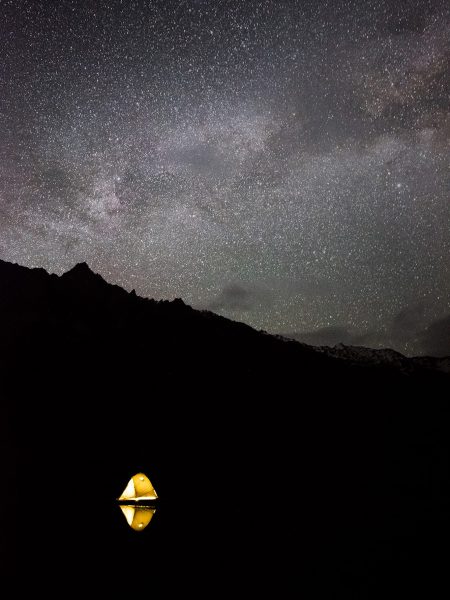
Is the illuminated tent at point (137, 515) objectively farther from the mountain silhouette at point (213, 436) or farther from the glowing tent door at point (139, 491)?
the mountain silhouette at point (213, 436)

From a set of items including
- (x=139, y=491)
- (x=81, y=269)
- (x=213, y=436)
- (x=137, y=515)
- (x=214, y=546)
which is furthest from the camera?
(x=81, y=269)

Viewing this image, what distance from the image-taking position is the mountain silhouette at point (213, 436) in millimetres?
19422

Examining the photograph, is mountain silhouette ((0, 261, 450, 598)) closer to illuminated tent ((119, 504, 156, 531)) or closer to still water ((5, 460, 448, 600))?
still water ((5, 460, 448, 600))

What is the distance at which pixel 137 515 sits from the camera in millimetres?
6574

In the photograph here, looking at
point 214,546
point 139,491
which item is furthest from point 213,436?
point 139,491

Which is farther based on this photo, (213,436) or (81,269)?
(81,269)

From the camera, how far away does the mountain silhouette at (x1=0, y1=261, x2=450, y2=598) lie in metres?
19.4

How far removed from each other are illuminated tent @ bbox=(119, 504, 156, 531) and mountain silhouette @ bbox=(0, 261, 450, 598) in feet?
38.9

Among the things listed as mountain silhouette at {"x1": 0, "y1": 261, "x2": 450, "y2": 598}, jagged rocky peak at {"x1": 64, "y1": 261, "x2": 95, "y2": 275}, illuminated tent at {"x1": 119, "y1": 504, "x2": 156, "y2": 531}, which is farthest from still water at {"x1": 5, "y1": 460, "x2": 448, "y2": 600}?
jagged rocky peak at {"x1": 64, "y1": 261, "x2": 95, "y2": 275}

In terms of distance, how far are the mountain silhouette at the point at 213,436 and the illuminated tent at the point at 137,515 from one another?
1186cm

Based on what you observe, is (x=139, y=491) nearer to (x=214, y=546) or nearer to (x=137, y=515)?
(x=137, y=515)

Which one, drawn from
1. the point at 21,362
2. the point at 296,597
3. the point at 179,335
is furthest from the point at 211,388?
the point at 296,597

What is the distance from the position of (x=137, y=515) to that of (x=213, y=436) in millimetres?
20375

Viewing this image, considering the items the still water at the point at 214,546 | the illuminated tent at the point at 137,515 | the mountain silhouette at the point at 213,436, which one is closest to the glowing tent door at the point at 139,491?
the illuminated tent at the point at 137,515
